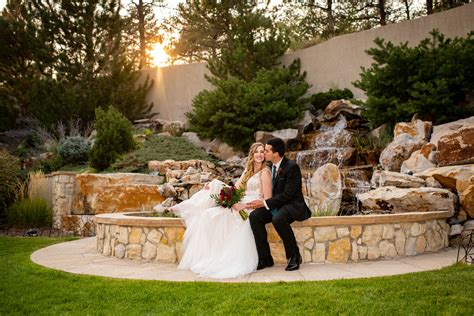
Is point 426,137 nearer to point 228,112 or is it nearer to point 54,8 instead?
point 228,112

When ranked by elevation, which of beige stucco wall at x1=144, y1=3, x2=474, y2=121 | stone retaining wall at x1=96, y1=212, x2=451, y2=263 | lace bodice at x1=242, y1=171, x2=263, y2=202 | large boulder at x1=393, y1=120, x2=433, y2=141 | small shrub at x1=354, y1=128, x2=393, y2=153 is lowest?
stone retaining wall at x1=96, y1=212, x2=451, y2=263

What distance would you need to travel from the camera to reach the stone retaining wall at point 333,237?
599 cm

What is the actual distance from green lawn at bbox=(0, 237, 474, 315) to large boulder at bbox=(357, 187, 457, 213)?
1.85 metres

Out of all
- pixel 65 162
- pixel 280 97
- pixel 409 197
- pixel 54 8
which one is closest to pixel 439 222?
pixel 409 197

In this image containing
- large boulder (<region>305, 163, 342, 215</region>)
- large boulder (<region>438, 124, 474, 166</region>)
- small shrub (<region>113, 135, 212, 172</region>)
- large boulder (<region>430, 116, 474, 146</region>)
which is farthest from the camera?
small shrub (<region>113, 135, 212, 172</region>)

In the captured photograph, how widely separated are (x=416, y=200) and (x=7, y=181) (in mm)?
10845

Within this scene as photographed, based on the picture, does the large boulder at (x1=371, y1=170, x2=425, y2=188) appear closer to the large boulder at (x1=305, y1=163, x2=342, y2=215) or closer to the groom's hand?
the large boulder at (x1=305, y1=163, x2=342, y2=215)

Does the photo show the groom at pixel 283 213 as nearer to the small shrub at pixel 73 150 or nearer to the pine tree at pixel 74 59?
the small shrub at pixel 73 150

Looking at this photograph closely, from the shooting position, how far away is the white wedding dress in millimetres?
5469

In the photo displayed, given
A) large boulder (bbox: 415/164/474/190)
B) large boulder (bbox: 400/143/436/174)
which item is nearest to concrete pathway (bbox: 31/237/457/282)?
large boulder (bbox: 415/164/474/190)

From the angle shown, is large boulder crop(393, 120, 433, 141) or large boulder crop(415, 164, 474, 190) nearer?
large boulder crop(415, 164, 474, 190)

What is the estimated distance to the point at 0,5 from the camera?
2191 cm

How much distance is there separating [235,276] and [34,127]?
17.2m

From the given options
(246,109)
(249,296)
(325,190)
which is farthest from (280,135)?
(249,296)
